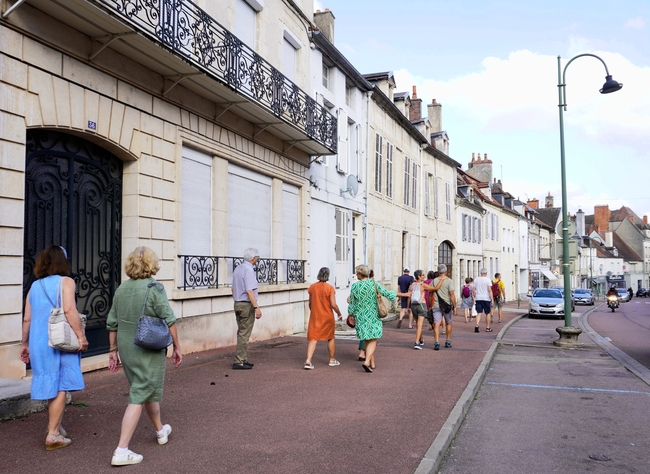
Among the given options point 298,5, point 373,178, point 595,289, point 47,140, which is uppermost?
point 298,5

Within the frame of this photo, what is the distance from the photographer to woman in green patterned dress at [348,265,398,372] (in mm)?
9117

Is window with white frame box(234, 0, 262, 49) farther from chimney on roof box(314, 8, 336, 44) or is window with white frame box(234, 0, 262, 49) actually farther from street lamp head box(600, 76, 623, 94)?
street lamp head box(600, 76, 623, 94)

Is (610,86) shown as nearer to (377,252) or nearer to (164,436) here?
(377,252)

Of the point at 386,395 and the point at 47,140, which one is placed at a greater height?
the point at 47,140

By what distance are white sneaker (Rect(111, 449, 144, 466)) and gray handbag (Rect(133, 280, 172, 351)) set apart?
0.76 metres

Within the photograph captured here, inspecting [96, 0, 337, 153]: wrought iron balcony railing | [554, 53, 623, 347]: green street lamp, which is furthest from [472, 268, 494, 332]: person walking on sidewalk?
[96, 0, 337, 153]: wrought iron balcony railing

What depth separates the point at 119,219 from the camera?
932 cm

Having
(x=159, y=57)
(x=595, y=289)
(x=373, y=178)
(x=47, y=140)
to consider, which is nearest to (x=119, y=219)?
(x=47, y=140)

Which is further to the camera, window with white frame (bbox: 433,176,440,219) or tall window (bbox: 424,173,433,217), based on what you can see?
window with white frame (bbox: 433,176,440,219)

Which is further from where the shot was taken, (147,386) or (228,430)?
(228,430)

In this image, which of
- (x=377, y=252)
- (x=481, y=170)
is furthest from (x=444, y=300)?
(x=481, y=170)

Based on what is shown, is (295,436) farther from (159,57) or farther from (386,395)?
(159,57)

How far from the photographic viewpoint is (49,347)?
4.75 m

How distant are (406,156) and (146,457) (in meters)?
23.1
